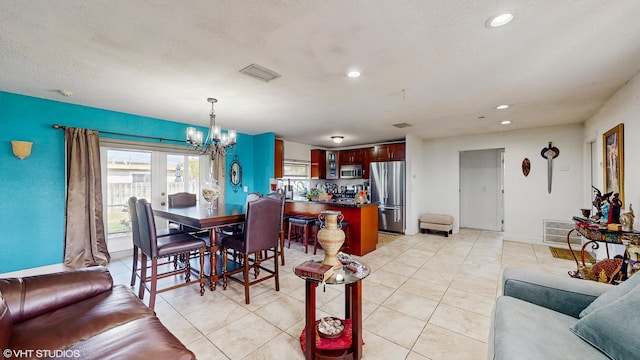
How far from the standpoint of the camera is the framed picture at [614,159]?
277 centimetres

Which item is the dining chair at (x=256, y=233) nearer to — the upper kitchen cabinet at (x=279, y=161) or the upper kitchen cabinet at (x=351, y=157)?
the upper kitchen cabinet at (x=279, y=161)

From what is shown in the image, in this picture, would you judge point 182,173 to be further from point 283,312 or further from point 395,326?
point 395,326

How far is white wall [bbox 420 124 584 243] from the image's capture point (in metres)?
4.71

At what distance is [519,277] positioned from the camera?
1711mm

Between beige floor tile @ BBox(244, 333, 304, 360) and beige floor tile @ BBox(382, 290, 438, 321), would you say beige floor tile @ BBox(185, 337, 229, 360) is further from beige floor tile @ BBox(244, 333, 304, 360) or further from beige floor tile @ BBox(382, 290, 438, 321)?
beige floor tile @ BBox(382, 290, 438, 321)

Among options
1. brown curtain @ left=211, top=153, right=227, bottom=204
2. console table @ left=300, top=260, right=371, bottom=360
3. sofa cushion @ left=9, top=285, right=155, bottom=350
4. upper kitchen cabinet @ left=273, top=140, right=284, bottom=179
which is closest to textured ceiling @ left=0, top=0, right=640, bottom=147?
brown curtain @ left=211, top=153, right=227, bottom=204

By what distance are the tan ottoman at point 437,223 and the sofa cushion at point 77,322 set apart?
222 inches

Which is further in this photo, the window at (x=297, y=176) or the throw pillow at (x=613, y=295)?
the window at (x=297, y=176)

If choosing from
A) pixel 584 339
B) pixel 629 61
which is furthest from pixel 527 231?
pixel 584 339

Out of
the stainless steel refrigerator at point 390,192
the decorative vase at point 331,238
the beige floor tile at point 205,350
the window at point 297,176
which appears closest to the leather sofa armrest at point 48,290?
the beige floor tile at point 205,350

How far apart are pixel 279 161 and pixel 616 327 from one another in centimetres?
543

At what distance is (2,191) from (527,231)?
8.38 metres

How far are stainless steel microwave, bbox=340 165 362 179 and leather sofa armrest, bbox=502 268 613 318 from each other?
529 centimetres

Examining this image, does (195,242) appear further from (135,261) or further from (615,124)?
(615,124)
